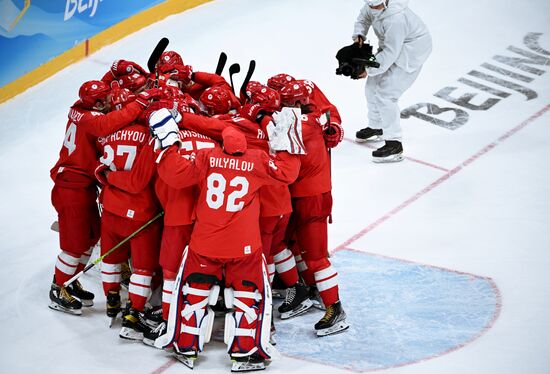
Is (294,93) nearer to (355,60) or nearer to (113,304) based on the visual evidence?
(113,304)

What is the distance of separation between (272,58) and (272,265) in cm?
351

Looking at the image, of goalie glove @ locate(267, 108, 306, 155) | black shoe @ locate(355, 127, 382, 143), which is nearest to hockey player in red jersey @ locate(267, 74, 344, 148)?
goalie glove @ locate(267, 108, 306, 155)

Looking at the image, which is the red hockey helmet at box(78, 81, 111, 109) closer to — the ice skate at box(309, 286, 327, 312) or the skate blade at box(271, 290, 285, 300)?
the skate blade at box(271, 290, 285, 300)

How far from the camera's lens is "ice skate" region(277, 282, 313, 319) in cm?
525

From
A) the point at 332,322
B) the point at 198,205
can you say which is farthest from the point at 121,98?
the point at 332,322

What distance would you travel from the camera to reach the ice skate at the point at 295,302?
5254 millimetres

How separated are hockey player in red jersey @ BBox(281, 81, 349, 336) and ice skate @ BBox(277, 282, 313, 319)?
0.52 ft

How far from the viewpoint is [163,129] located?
458 centimetres

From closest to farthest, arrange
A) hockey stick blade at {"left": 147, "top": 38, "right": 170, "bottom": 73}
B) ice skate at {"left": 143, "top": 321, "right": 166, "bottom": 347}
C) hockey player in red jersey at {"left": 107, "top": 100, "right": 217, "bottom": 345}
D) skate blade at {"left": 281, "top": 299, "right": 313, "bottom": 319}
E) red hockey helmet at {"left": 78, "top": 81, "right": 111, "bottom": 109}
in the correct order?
1. hockey player in red jersey at {"left": 107, "top": 100, "right": 217, "bottom": 345}
2. ice skate at {"left": 143, "top": 321, "right": 166, "bottom": 347}
3. red hockey helmet at {"left": 78, "top": 81, "right": 111, "bottom": 109}
4. skate blade at {"left": 281, "top": 299, "right": 313, "bottom": 319}
5. hockey stick blade at {"left": 147, "top": 38, "right": 170, "bottom": 73}

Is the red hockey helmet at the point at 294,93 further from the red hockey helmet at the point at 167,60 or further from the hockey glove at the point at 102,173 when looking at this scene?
the hockey glove at the point at 102,173

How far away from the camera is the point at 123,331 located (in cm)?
497

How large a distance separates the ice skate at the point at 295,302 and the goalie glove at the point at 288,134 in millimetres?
864

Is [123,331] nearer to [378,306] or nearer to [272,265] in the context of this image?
[272,265]

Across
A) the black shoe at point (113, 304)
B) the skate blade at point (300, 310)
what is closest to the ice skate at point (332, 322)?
the skate blade at point (300, 310)
